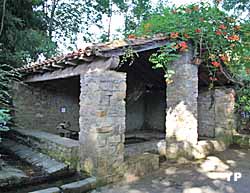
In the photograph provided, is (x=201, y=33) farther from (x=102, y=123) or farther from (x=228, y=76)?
(x=102, y=123)

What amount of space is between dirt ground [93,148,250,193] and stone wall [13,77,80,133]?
429 centimetres

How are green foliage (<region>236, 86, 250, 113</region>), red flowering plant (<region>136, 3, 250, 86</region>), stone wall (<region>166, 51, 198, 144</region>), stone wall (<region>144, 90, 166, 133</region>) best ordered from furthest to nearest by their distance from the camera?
stone wall (<region>144, 90, 166, 133</region>), green foliage (<region>236, 86, 250, 113</region>), stone wall (<region>166, 51, 198, 144</region>), red flowering plant (<region>136, 3, 250, 86</region>)

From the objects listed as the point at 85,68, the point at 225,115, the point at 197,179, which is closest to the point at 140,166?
the point at 197,179

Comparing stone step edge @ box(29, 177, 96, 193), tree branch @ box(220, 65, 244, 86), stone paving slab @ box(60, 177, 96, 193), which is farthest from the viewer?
tree branch @ box(220, 65, 244, 86)

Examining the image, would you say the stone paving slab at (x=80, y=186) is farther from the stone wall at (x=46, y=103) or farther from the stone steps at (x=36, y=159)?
the stone wall at (x=46, y=103)

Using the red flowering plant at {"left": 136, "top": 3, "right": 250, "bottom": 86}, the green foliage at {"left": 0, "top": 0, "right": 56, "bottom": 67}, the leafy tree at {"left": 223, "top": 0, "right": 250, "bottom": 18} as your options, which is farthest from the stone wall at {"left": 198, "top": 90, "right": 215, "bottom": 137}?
the green foliage at {"left": 0, "top": 0, "right": 56, "bottom": 67}

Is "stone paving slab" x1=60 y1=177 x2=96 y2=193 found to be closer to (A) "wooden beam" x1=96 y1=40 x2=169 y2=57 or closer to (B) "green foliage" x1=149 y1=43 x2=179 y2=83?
(A) "wooden beam" x1=96 y1=40 x2=169 y2=57

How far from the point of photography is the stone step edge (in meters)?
4.09

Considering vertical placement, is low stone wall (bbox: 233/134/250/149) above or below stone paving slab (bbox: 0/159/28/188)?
above

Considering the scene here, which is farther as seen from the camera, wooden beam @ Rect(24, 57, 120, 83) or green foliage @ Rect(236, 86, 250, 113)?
green foliage @ Rect(236, 86, 250, 113)

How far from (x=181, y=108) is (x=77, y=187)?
124 inches

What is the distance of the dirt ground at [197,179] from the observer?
178 inches

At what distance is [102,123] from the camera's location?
4.62 metres

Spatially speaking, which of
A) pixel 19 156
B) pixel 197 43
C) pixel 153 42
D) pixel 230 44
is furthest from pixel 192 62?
pixel 19 156
